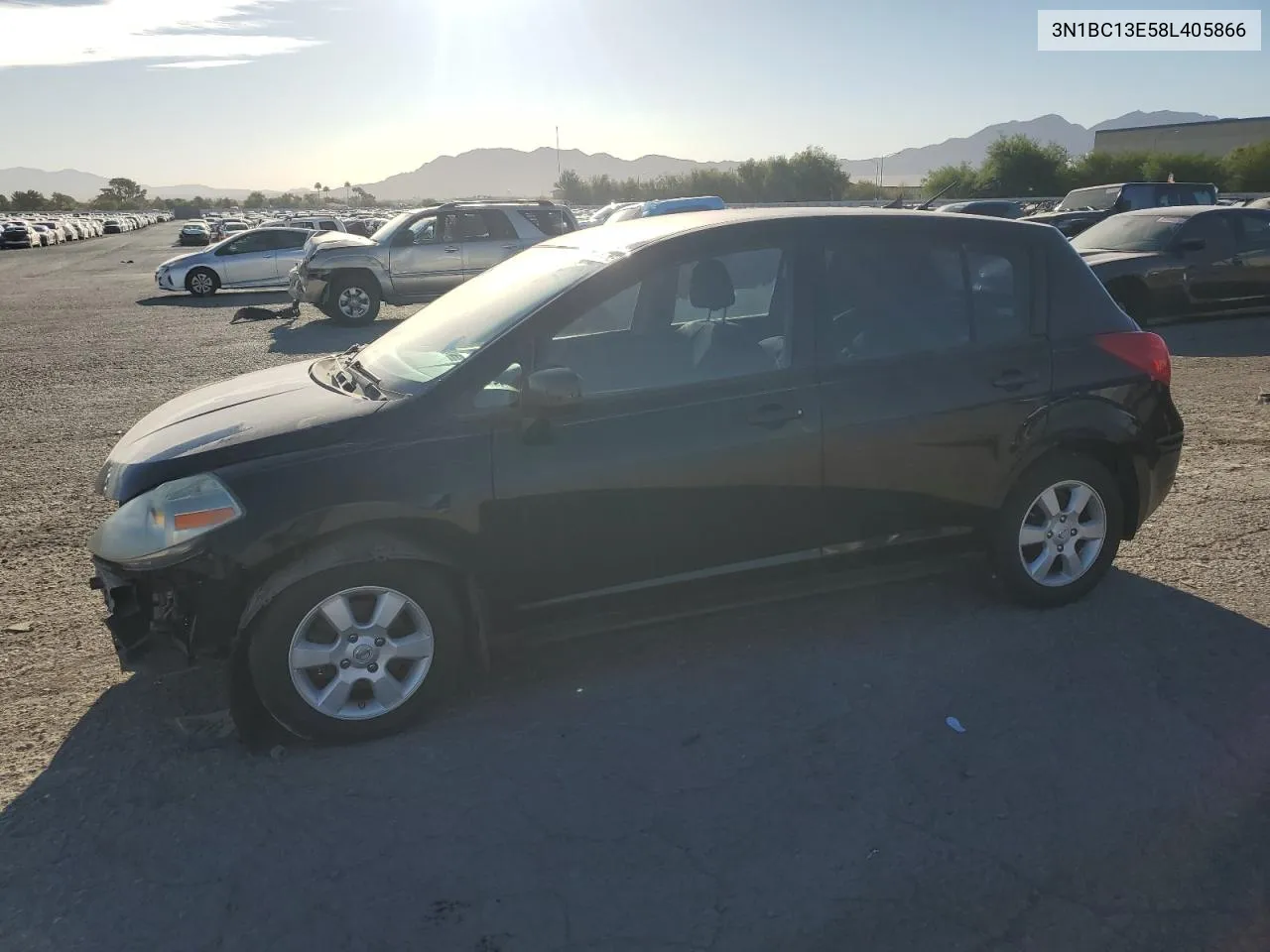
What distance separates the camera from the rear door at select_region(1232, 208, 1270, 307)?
12547mm

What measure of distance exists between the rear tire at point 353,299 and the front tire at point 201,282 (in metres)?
7.48

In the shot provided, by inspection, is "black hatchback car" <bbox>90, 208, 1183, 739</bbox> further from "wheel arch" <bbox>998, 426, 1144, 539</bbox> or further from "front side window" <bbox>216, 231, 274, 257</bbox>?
"front side window" <bbox>216, 231, 274, 257</bbox>

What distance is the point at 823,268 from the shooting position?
13.7 feet

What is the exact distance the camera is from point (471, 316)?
421 centimetres

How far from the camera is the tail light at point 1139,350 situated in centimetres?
453

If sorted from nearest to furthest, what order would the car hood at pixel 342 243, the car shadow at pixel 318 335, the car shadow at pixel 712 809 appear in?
the car shadow at pixel 712 809, the car shadow at pixel 318 335, the car hood at pixel 342 243

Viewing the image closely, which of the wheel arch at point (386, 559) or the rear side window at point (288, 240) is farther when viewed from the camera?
the rear side window at point (288, 240)

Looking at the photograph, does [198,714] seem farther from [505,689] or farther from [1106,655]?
[1106,655]

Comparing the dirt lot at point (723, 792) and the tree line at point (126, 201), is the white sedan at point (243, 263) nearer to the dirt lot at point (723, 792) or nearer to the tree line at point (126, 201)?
the dirt lot at point (723, 792)

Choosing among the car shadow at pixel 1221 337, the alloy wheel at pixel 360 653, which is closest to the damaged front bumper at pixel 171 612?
the alloy wheel at pixel 360 653

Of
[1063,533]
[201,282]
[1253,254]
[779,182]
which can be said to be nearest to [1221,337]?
[1253,254]

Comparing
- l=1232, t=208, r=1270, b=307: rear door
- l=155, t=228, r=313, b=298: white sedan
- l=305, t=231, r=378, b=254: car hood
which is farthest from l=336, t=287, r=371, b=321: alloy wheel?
l=1232, t=208, r=1270, b=307: rear door

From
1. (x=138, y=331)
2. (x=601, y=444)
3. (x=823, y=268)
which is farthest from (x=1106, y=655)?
(x=138, y=331)

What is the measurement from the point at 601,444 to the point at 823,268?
1257 millimetres
